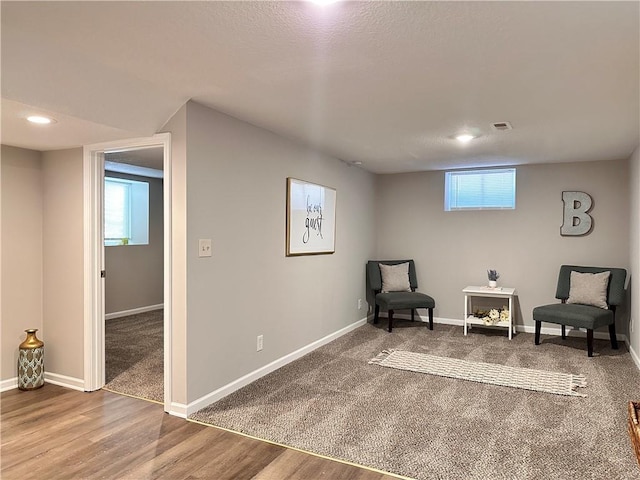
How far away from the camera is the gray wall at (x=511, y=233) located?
5.15 metres

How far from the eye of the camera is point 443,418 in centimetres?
296

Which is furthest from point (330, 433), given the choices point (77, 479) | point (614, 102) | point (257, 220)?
point (614, 102)

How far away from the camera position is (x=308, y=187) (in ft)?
14.4

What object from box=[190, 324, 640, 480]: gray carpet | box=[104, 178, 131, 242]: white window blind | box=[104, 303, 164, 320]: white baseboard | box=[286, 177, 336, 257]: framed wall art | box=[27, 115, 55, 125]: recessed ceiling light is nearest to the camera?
box=[190, 324, 640, 480]: gray carpet

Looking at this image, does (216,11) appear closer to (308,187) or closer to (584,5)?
(584,5)

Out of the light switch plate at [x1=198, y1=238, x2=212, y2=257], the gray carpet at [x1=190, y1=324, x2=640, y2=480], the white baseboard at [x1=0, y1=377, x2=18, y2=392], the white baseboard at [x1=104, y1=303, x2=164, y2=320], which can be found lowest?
the gray carpet at [x1=190, y1=324, x2=640, y2=480]

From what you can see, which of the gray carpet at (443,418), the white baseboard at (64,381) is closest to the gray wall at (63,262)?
the white baseboard at (64,381)

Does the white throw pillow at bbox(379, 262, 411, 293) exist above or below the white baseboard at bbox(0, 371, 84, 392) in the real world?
above

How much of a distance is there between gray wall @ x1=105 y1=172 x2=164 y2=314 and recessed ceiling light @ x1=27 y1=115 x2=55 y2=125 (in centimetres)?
348

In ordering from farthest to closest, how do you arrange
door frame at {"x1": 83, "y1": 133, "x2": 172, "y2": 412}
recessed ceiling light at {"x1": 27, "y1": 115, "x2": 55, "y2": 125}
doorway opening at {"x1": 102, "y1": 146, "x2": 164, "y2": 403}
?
doorway opening at {"x1": 102, "y1": 146, "x2": 164, "y2": 403} < door frame at {"x1": 83, "y1": 133, "x2": 172, "y2": 412} < recessed ceiling light at {"x1": 27, "y1": 115, "x2": 55, "y2": 125}

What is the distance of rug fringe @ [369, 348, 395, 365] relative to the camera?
4.18 meters

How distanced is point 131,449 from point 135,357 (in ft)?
6.25

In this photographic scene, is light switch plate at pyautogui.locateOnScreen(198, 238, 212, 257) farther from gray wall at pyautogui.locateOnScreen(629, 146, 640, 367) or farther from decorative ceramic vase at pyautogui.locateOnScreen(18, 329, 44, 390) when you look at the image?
Answer: gray wall at pyautogui.locateOnScreen(629, 146, 640, 367)

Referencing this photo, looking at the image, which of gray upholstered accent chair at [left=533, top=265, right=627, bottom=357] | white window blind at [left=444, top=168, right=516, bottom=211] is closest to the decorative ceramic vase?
gray upholstered accent chair at [left=533, top=265, right=627, bottom=357]
